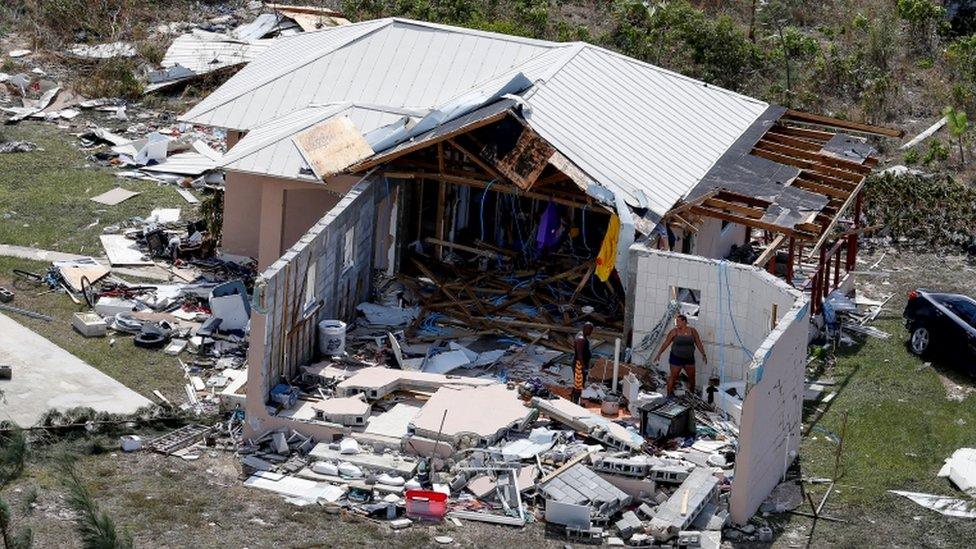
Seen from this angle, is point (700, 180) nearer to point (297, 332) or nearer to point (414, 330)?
point (414, 330)

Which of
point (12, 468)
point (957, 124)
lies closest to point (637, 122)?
point (957, 124)

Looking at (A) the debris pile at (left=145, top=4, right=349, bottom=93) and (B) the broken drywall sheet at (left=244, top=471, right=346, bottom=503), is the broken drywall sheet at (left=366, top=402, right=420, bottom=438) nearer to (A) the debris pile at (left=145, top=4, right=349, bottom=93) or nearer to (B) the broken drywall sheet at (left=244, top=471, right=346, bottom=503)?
(B) the broken drywall sheet at (left=244, top=471, right=346, bottom=503)

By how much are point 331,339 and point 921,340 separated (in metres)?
9.96

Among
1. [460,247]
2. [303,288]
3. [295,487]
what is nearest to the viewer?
[295,487]

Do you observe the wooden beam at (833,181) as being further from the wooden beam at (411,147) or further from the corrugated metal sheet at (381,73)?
the wooden beam at (411,147)

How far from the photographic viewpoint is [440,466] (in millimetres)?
22344

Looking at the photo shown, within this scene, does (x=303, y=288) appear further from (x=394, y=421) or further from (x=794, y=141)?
(x=794, y=141)

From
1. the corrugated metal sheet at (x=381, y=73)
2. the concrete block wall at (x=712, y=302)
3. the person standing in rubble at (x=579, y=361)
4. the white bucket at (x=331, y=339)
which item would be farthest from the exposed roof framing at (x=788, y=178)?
the white bucket at (x=331, y=339)

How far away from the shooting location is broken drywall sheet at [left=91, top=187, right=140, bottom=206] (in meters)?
33.2

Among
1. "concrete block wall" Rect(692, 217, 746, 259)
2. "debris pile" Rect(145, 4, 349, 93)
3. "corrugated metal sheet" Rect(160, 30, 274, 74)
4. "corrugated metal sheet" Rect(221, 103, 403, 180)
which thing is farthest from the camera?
"corrugated metal sheet" Rect(160, 30, 274, 74)

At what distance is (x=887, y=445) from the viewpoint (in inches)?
954

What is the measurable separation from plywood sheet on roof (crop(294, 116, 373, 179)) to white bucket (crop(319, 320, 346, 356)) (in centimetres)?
328

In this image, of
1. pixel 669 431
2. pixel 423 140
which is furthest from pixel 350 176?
pixel 669 431

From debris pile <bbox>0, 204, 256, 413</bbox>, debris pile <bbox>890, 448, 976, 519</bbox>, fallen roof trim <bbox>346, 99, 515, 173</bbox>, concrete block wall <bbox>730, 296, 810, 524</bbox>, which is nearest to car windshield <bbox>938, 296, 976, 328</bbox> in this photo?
debris pile <bbox>890, 448, 976, 519</bbox>
